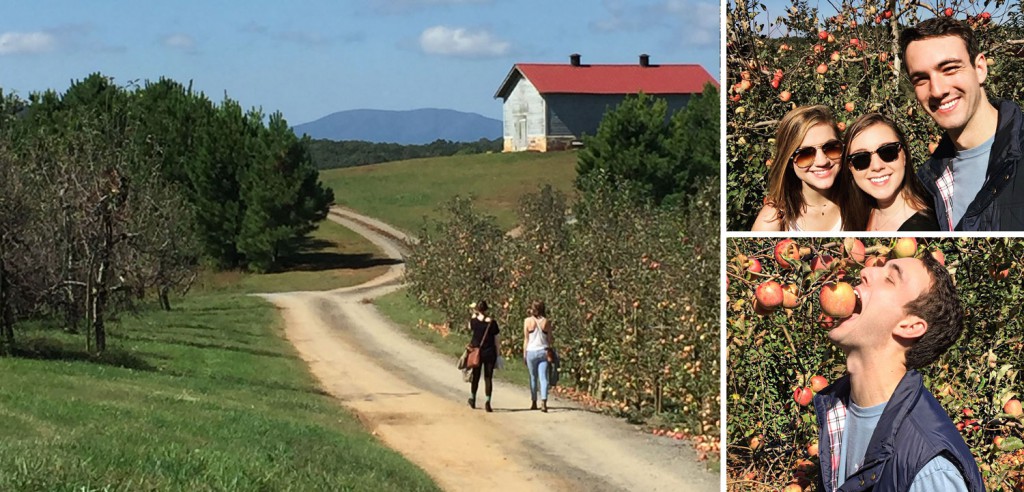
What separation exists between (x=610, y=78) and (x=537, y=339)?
73505 mm

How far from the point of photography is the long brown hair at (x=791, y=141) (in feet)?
6.17

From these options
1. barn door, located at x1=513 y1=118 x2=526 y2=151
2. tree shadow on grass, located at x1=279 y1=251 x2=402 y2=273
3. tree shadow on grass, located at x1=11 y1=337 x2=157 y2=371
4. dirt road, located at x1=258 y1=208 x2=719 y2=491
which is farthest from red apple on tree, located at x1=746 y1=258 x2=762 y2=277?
barn door, located at x1=513 y1=118 x2=526 y2=151

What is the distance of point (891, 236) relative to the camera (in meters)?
1.94

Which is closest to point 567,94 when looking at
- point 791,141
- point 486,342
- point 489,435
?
point 486,342

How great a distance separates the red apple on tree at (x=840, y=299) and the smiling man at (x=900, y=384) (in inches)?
0.5

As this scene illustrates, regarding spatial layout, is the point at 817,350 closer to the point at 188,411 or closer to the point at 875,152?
the point at 875,152

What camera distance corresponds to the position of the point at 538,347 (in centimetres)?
1742

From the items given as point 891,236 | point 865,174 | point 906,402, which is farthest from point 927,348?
point 865,174

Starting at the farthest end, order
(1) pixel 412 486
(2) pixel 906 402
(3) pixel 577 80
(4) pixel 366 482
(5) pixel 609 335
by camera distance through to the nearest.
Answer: (3) pixel 577 80 → (5) pixel 609 335 → (1) pixel 412 486 → (4) pixel 366 482 → (2) pixel 906 402

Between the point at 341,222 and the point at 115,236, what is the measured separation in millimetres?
46579

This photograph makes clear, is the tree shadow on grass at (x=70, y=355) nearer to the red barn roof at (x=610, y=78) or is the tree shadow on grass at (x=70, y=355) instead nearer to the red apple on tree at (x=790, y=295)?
the red apple on tree at (x=790, y=295)

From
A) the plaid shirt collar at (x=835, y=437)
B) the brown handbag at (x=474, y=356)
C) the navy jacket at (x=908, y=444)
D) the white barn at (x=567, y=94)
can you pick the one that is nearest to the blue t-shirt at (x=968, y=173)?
the navy jacket at (x=908, y=444)

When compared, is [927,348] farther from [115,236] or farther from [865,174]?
[115,236]

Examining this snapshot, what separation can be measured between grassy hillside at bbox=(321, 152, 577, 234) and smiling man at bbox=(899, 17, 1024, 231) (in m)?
62.6
